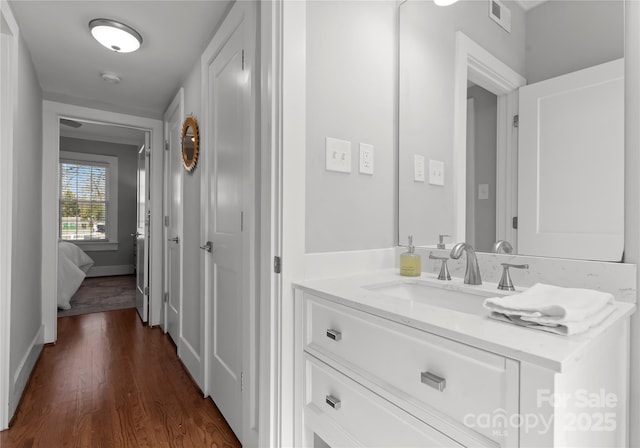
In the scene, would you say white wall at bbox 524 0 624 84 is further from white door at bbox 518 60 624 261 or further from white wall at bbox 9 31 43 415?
white wall at bbox 9 31 43 415

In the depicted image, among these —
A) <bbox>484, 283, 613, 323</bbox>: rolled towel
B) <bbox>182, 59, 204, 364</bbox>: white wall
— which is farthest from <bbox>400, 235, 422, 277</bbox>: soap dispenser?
<bbox>182, 59, 204, 364</bbox>: white wall

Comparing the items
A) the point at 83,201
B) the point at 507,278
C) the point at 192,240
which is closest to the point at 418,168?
the point at 507,278

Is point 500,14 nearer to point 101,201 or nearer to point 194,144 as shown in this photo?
point 194,144

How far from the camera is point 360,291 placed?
1049 mm

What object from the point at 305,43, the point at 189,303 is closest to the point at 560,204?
the point at 305,43

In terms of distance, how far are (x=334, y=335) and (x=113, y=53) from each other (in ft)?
7.84

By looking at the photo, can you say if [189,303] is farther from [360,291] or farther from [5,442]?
[360,291]

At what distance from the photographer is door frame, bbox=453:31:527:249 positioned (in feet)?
3.87

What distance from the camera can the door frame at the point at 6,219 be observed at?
1662 millimetres

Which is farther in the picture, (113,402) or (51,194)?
(51,194)

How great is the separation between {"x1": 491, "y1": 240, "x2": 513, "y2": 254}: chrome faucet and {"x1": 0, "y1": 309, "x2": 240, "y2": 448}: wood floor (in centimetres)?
146

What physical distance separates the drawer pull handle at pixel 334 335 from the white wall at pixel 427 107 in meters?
0.64

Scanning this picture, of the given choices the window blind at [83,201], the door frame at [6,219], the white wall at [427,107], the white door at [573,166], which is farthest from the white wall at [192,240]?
the window blind at [83,201]

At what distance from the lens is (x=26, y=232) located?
2195mm
